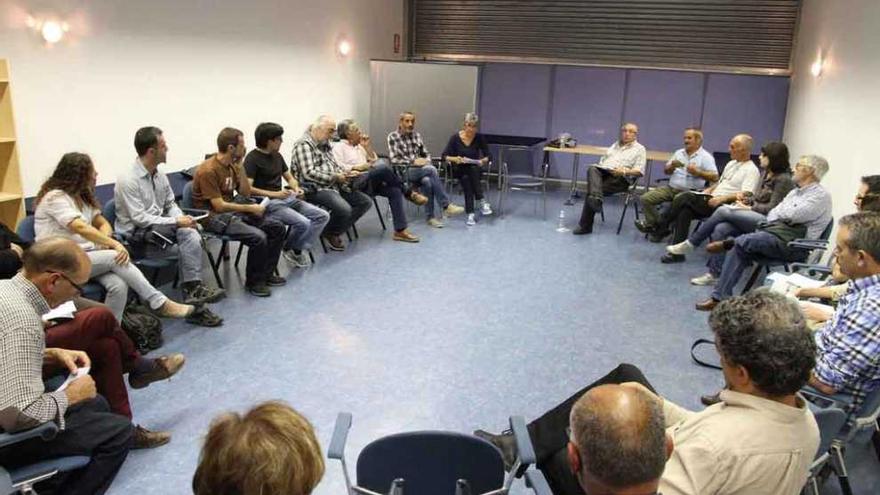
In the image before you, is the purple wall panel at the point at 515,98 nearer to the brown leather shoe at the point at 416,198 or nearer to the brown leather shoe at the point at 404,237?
the brown leather shoe at the point at 416,198

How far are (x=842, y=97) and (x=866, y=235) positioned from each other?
3849 mm

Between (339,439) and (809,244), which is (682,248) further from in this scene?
(339,439)

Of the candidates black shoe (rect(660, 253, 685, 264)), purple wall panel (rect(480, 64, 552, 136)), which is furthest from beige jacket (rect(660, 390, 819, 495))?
purple wall panel (rect(480, 64, 552, 136))

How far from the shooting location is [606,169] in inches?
278

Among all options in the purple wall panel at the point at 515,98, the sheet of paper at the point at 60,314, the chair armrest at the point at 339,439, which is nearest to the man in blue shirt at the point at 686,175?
the purple wall panel at the point at 515,98

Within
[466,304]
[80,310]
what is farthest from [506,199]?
[80,310]

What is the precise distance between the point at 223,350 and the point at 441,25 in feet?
23.9

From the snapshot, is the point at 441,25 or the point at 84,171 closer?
the point at 84,171

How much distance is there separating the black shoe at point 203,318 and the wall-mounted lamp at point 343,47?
486cm

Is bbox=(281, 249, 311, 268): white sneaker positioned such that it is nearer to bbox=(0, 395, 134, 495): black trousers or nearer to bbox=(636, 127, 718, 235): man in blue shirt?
bbox=(0, 395, 134, 495): black trousers

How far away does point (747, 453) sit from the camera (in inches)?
63.1

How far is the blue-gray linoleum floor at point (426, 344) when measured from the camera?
3.14m

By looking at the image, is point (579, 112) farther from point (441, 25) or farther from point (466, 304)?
point (466, 304)

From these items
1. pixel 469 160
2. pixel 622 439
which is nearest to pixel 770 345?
pixel 622 439
